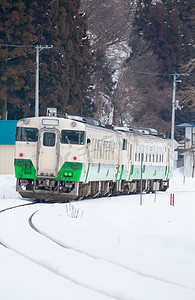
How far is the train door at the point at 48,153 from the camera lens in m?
24.8

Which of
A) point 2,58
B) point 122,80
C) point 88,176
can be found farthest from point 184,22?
point 88,176

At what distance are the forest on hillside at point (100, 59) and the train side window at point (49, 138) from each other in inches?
911

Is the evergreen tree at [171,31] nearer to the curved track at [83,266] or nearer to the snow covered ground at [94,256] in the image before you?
the snow covered ground at [94,256]

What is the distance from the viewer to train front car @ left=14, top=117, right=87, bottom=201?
81.3 feet

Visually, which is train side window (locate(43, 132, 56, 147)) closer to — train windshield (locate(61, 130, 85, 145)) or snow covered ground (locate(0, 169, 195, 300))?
train windshield (locate(61, 130, 85, 145))

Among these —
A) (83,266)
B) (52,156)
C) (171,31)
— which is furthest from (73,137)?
(171,31)

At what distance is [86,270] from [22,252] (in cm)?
183

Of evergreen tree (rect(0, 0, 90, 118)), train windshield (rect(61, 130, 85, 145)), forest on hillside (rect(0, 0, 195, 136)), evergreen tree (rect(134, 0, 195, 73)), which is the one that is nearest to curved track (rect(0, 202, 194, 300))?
train windshield (rect(61, 130, 85, 145))

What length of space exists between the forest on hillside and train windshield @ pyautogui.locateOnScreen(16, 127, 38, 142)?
911 inches

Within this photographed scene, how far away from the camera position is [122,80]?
72.1 metres

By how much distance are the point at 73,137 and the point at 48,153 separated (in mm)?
1008

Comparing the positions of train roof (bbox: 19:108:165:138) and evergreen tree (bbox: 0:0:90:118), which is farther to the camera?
evergreen tree (bbox: 0:0:90:118)

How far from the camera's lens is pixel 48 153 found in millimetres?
24828

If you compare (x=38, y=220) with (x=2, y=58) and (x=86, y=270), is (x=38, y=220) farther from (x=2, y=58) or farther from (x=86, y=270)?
(x=2, y=58)
